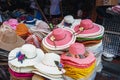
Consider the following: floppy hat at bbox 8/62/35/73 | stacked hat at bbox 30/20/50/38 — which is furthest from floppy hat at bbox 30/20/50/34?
floppy hat at bbox 8/62/35/73

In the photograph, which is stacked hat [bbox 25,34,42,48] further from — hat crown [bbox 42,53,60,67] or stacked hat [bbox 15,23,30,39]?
hat crown [bbox 42,53,60,67]

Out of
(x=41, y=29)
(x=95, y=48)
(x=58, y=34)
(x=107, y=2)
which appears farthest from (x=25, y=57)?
(x=107, y=2)

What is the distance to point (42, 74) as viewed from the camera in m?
1.45

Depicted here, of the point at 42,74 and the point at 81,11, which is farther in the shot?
the point at 81,11

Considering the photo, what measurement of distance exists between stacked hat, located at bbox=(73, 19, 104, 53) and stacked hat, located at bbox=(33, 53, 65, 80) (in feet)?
1.51

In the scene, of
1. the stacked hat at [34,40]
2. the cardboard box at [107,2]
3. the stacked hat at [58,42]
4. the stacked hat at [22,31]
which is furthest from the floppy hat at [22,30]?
the cardboard box at [107,2]

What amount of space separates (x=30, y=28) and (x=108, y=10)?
3.10 ft

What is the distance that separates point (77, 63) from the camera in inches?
59.6

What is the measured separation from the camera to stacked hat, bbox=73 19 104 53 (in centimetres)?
186

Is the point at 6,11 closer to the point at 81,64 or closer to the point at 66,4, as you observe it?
the point at 66,4

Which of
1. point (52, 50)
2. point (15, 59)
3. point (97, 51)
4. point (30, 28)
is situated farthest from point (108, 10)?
point (15, 59)

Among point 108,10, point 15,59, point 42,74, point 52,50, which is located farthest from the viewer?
point 108,10

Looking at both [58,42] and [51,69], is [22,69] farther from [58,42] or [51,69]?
[58,42]

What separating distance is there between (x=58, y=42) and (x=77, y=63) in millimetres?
262
